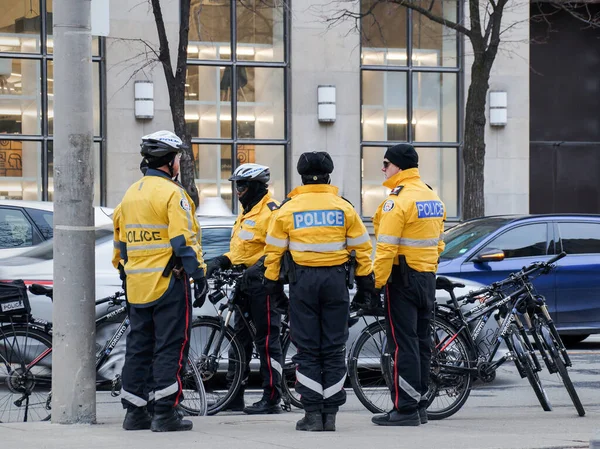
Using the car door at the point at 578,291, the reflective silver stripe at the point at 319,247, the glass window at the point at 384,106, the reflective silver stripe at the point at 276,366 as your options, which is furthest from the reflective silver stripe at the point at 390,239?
the glass window at the point at 384,106

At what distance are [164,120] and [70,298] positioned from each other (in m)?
14.5

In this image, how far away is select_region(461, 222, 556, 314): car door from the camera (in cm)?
1261

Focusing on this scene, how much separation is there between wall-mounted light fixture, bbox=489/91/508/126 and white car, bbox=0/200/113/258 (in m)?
13.4

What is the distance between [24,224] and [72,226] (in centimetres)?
401

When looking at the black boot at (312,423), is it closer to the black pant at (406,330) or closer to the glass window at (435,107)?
the black pant at (406,330)

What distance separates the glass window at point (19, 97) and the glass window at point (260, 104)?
12.6ft

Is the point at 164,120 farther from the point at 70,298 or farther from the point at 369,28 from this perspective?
the point at 70,298

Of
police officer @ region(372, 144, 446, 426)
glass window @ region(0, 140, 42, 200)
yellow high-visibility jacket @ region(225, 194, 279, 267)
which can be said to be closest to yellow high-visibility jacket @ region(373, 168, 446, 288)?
police officer @ region(372, 144, 446, 426)

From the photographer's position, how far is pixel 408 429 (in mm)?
7578

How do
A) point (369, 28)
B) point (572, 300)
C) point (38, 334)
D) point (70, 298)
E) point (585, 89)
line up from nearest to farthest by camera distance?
point (70, 298) < point (38, 334) < point (572, 300) < point (369, 28) < point (585, 89)

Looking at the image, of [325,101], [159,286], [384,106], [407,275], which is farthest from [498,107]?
[159,286]

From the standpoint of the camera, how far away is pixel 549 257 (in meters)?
12.9

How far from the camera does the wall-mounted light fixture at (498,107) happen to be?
23.1 meters

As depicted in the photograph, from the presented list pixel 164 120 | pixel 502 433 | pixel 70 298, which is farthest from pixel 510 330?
pixel 164 120
